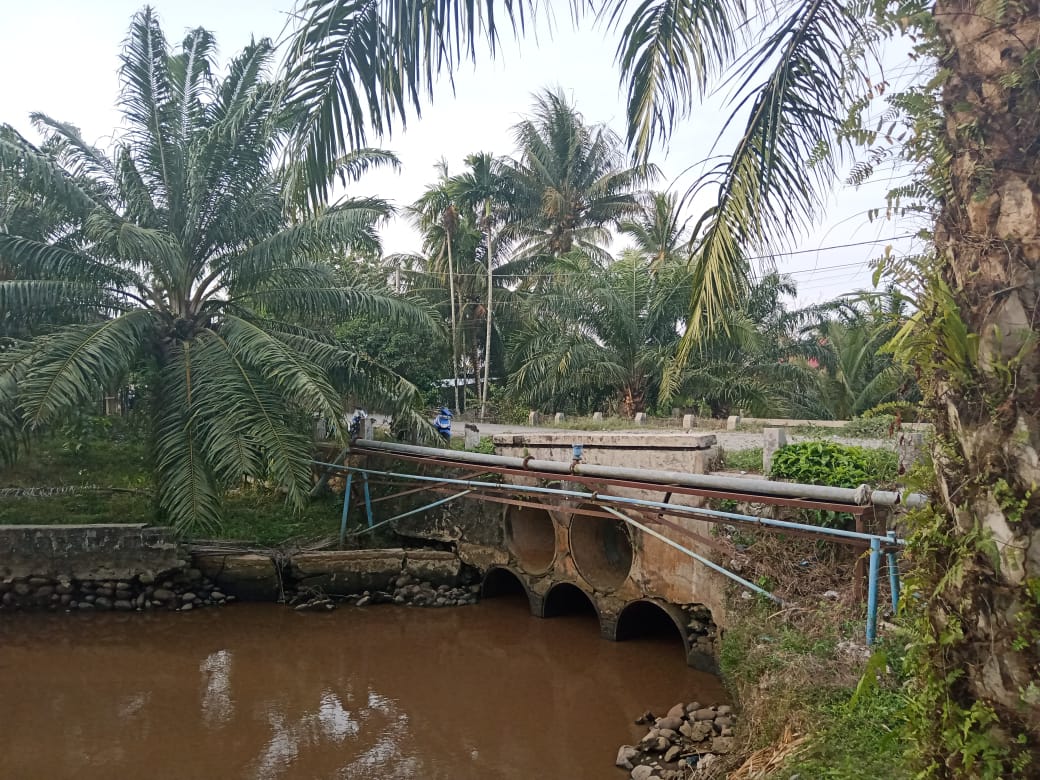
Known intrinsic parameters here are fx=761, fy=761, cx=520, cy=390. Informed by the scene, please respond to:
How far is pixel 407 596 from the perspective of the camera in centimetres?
1129

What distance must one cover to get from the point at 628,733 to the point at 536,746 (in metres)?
0.88

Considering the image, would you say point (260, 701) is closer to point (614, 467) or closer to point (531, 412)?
point (614, 467)

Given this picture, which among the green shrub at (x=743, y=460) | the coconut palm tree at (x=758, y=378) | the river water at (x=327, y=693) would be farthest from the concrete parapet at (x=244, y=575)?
the coconut palm tree at (x=758, y=378)

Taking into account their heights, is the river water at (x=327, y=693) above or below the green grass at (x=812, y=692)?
below

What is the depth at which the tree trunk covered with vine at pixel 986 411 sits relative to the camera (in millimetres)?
1879

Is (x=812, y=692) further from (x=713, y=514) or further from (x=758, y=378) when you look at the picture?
(x=758, y=378)

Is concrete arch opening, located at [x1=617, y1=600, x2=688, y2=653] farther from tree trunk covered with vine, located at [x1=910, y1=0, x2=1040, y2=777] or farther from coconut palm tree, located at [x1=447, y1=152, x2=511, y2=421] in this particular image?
coconut palm tree, located at [x1=447, y1=152, x2=511, y2=421]

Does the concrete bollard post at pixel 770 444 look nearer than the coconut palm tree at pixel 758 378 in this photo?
Yes

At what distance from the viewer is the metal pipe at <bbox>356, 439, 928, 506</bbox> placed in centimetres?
575

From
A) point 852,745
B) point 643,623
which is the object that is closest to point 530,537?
point 643,623

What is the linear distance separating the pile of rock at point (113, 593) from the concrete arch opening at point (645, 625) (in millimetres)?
5781

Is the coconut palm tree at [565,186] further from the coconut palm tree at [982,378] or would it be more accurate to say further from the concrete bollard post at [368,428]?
the coconut palm tree at [982,378]

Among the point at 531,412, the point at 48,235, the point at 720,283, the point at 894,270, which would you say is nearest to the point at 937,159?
the point at 894,270

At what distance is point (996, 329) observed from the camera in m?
1.95
